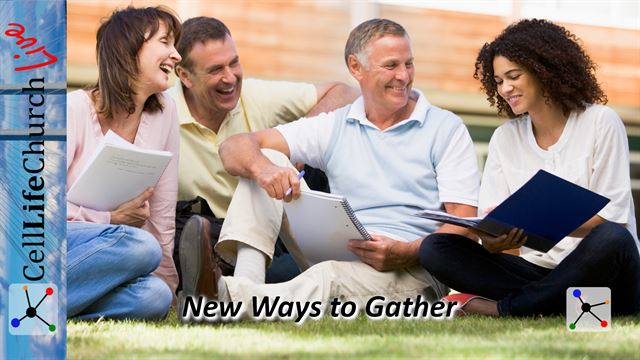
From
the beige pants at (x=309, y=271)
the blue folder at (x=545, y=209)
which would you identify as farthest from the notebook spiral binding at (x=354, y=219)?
the blue folder at (x=545, y=209)

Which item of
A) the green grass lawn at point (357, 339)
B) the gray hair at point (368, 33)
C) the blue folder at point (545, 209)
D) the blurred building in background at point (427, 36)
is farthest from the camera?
the blurred building in background at point (427, 36)

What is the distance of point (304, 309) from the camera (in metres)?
3.75

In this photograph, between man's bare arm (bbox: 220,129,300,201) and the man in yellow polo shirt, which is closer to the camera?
man's bare arm (bbox: 220,129,300,201)

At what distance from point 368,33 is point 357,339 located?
4.93ft

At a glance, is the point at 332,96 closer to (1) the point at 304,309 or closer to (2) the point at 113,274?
(1) the point at 304,309

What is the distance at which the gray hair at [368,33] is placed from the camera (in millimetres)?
4262

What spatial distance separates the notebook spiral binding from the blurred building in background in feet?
8.57

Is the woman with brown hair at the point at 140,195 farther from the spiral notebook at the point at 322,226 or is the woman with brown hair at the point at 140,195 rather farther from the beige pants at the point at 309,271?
the spiral notebook at the point at 322,226

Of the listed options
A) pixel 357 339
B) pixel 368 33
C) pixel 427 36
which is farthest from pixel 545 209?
pixel 427 36

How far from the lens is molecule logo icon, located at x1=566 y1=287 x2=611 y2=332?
3529 millimetres

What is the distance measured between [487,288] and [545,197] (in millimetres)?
506

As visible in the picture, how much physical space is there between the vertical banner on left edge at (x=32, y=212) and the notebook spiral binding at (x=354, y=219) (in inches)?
54.5

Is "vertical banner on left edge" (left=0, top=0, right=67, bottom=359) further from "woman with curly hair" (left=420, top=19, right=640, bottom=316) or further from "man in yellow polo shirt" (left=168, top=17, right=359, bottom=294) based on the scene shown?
"man in yellow polo shirt" (left=168, top=17, right=359, bottom=294)

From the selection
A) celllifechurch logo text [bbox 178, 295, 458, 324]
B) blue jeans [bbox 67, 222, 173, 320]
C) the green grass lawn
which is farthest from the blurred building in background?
the green grass lawn
